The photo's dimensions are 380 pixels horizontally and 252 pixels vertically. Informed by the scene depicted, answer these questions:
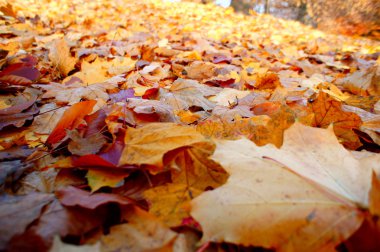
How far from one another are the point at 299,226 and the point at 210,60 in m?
1.74

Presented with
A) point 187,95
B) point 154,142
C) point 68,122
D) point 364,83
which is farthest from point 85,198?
point 364,83

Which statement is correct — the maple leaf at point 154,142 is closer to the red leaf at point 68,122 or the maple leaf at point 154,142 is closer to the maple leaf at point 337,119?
the red leaf at point 68,122

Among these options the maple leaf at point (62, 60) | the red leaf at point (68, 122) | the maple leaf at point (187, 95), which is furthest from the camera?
the maple leaf at point (62, 60)

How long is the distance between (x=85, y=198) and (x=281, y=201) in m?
0.43

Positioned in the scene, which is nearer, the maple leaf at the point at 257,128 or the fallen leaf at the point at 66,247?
the fallen leaf at the point at 66,247

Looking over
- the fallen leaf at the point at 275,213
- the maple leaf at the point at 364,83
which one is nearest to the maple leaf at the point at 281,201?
the fallen leaf at the point at 275,213

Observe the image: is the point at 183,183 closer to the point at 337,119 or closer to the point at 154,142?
the point at 154,142

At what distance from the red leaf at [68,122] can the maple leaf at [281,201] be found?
527mm

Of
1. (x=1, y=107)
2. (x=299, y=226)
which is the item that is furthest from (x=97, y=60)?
(x=299, y=226)

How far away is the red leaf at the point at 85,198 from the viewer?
0.57 m

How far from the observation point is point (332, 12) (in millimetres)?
5312

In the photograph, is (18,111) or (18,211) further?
(18,111)

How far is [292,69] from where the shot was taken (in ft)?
6.82

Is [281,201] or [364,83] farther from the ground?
[281,201]
